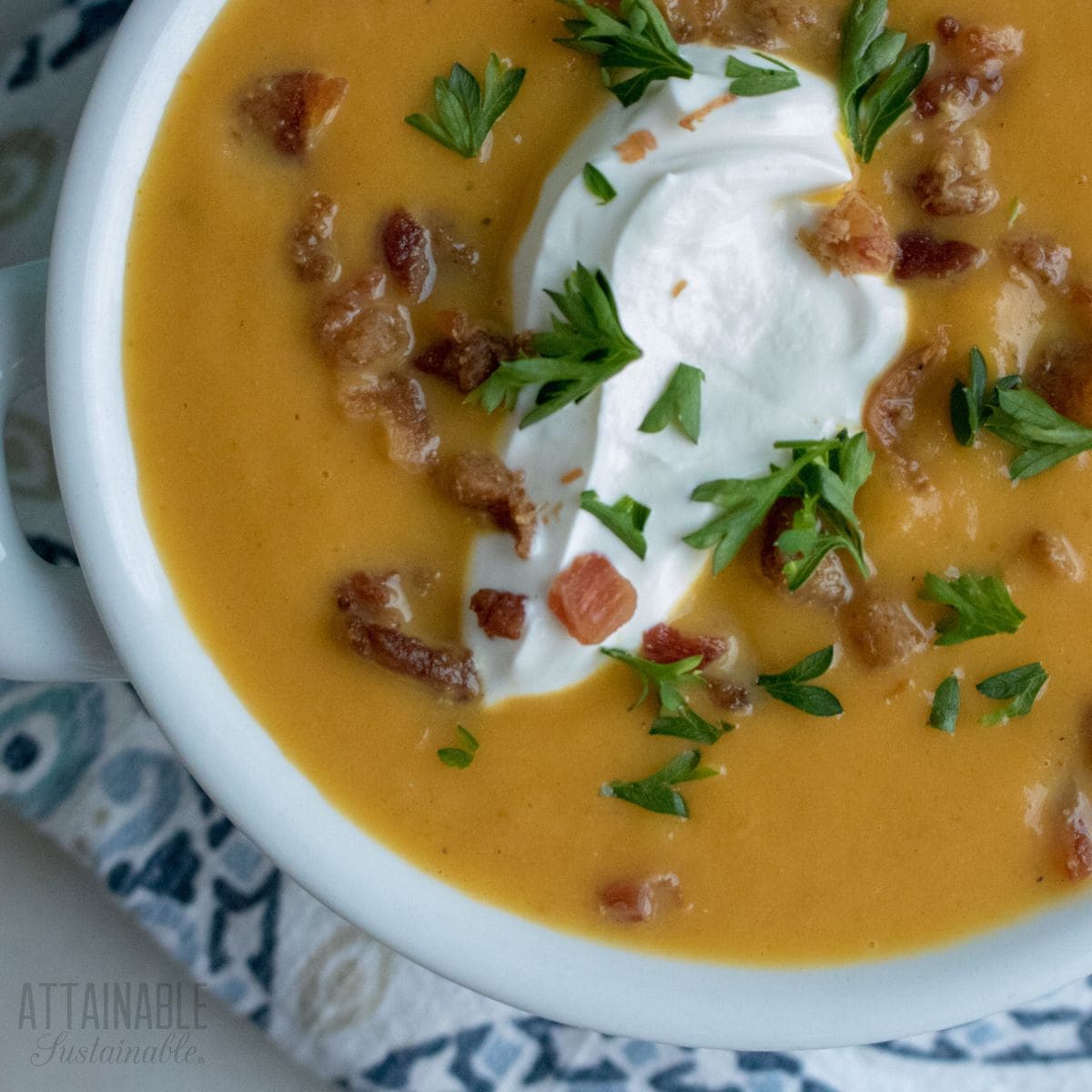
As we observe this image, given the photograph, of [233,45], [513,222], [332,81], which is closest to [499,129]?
[513,222]

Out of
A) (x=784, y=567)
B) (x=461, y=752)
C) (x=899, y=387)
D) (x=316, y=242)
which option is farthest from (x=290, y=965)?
(x=899, y=387)

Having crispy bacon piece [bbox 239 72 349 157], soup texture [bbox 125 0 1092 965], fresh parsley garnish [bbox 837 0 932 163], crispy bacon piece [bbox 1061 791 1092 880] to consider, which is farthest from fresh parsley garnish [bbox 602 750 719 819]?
crispy bacon piece [bbox 239 72 349 157]

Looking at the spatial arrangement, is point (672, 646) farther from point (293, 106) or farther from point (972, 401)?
point (293, 106)

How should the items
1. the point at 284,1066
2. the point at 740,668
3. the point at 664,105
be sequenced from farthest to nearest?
the point at 284,1066 → the point at 740,668 → the point at 664,105

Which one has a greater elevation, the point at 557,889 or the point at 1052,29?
the point at 1052,29

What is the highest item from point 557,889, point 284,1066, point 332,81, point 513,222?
point 332,81

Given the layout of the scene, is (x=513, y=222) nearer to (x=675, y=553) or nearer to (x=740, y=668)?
(x=675, y=553)

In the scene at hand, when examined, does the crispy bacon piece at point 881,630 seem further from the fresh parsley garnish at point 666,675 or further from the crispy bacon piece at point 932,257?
the crispy bacon piece at point 932,257
